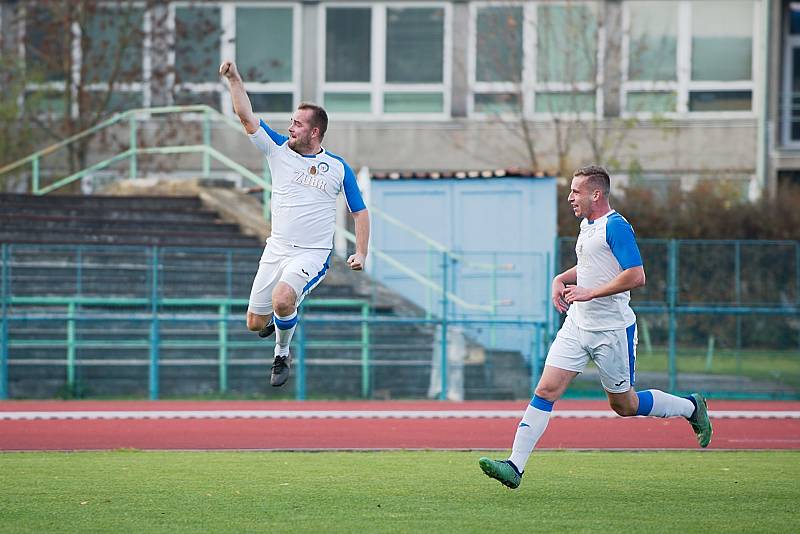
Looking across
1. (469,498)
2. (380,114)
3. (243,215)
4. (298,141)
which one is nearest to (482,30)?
(380,114)

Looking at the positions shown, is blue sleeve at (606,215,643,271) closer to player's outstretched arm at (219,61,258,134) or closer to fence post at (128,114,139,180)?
player's outstretched arm at (219,61,258,134)

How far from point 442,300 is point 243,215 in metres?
5.96

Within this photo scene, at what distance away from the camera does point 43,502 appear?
9078mm

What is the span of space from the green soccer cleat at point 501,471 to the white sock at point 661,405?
1.26 meters

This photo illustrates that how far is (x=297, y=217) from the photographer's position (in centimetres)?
1116

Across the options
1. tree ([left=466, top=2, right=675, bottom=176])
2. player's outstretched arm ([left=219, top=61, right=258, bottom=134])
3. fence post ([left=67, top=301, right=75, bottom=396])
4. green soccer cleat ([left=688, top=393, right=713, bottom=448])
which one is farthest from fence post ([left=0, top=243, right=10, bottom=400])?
tree ([left=466, top=2, right=675, bottom=176])

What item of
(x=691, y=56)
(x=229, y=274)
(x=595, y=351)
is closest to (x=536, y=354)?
(x=229, y=274)

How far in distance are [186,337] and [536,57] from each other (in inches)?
497

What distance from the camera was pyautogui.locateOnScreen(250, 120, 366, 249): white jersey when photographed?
434 inches

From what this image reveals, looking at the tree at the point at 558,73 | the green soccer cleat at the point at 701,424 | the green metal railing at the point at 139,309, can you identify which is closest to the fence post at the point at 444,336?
the green metal railing at the point at 139,309

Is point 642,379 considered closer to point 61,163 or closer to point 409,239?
point 409,239

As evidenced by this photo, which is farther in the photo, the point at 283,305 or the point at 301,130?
the point at 283,305

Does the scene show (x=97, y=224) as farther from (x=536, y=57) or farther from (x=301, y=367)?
(x=536, y=57)

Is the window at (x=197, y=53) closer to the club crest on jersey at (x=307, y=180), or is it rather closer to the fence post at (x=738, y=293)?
the fence post at (x=738, y=293)
